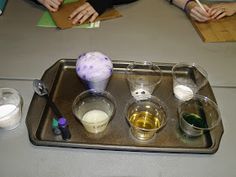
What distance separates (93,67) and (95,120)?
170 millimetres

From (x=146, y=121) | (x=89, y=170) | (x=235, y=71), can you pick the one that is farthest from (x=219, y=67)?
(x=89, y=170)

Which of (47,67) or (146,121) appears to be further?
(47,67)

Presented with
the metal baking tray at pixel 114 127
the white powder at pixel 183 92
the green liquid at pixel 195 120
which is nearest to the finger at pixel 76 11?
the metal baking tray at pixel 114 127

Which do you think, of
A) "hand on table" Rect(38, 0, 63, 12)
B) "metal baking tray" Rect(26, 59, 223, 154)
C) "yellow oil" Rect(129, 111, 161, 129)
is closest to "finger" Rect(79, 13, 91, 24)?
"hand on table" Rect(38, 0, 63, 12)

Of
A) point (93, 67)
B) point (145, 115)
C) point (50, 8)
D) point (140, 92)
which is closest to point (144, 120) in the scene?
point (145, 115)

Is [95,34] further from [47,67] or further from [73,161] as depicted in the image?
[73,161]

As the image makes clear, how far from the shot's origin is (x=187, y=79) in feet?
3.02

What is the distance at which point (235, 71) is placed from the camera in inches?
38.2

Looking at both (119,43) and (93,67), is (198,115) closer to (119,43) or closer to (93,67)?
(93,67)

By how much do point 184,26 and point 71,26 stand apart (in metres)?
0.50

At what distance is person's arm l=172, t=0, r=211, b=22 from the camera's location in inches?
46.6

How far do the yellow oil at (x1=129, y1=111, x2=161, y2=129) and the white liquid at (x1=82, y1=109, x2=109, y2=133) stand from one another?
0.08 metres

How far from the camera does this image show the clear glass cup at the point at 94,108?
75 cm

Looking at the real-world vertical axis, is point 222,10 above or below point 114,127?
above
